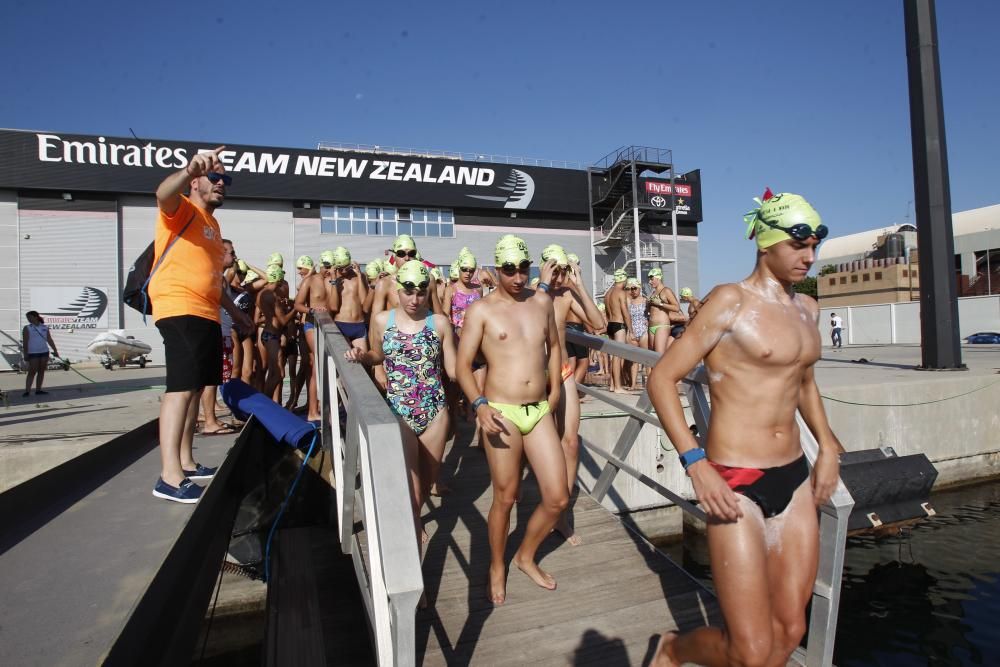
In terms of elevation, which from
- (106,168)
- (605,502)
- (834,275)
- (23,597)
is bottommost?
(605,502)

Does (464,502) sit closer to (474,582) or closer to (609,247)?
(474,582)

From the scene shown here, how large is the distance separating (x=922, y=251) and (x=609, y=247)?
80.2ft

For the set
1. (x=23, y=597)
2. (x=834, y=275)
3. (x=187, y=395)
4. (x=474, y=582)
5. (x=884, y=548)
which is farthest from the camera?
(x=834, y=275)

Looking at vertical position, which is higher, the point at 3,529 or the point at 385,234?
the point at 385,234

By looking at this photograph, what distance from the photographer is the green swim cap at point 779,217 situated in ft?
7.49

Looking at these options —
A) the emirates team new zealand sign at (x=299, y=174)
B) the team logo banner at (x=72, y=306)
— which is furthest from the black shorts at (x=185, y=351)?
the team logo banner at (x=72, y=306)

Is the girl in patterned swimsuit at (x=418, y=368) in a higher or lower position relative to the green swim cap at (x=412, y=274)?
lower

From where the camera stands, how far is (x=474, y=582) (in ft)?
11.4

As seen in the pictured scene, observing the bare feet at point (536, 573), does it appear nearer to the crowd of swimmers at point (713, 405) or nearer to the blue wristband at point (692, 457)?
the crowd of swimmers at point (713, 405)

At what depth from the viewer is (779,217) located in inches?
91.7

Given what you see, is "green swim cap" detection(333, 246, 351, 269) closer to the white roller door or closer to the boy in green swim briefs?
the boy in green swim briefs

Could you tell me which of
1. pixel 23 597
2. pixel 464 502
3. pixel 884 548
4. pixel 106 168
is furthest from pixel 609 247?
pixel 23 597

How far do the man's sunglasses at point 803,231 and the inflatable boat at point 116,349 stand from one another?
24.6 m

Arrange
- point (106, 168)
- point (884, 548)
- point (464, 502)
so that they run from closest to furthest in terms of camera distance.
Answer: point (464, 502), point (884, 548), point (106, 168)
